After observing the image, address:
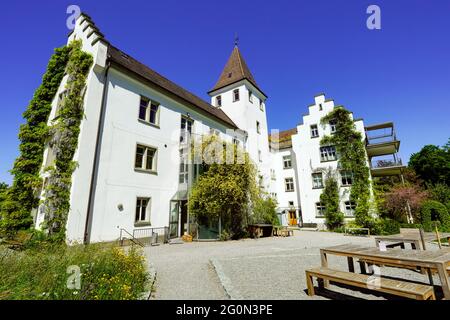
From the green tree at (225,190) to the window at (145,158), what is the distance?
3168mm

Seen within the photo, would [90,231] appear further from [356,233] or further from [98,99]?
[356,233]

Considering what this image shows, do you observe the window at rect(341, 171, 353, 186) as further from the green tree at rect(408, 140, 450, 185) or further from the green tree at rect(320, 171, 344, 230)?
the green tree at rect(408, 140, 450, 185)

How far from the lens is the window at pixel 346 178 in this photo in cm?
2192

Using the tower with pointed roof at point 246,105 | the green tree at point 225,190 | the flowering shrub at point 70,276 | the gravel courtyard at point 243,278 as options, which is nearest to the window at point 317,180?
the tower with pointed roof at point 246,105

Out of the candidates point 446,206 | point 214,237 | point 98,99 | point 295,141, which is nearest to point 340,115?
point 295,141

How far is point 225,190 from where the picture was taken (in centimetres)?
1411

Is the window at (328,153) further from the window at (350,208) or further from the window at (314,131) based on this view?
the window at (350,208)

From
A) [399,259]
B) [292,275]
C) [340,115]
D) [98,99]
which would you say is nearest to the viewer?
[399,259]

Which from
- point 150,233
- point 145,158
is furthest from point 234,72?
point 150,233

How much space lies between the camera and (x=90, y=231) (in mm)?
10469

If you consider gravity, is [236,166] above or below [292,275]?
above

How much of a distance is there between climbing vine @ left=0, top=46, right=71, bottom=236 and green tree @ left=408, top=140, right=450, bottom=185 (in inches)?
1787

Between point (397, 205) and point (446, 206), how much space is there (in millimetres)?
3575

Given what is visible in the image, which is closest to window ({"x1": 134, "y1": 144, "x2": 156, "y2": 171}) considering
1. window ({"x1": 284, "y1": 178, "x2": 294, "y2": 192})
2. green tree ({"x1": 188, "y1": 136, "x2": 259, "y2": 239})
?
green tree ({"x1": 188, "y1": 136, "x2": 259, "y2": 239})
